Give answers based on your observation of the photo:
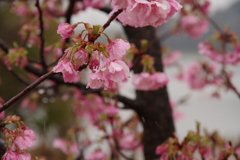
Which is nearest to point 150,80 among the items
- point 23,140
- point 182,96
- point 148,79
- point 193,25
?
point 148,79

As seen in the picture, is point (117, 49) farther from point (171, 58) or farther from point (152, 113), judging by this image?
point (171, 58)

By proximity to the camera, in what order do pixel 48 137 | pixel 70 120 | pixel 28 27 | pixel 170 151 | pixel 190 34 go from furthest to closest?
pixel 70 120, pixel 48 137, pixel 190 34, pixel 28 27, pixel 170 151

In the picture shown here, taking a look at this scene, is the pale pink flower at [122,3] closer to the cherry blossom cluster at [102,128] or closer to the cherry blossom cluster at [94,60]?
the cherry blossom cluster at [94,60]

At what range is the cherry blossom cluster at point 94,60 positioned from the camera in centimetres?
34

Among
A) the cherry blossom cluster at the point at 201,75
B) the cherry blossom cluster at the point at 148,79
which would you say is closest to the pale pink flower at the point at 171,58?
the cherry blossom cluster at the point at 201,75

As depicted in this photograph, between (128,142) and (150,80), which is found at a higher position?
(150,80)

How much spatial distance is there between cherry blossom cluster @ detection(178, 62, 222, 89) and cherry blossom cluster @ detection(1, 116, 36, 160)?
2.57ft

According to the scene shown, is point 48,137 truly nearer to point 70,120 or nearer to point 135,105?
point 70,120

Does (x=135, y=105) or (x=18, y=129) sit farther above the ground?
(x=18, y=129)

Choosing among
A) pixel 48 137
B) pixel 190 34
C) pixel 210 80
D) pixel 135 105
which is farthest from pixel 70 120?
pixel 135 105

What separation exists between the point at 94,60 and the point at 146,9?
9cm

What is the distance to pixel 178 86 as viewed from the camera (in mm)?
2824

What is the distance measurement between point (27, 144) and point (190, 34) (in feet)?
4.07

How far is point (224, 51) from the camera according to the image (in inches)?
32.5
